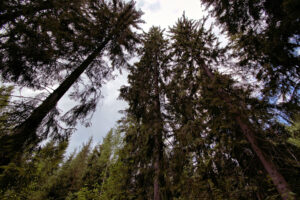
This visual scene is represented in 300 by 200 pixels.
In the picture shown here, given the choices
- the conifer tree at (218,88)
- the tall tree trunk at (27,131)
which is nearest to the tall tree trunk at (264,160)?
the conifer tree at (218,88)

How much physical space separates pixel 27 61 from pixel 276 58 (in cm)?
A: 749

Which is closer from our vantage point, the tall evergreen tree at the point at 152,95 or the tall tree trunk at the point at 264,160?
the tall tree trunk at the point at 264,160

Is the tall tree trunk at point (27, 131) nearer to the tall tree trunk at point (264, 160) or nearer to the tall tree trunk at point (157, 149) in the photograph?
the tall tree trunk at point (157, 149)

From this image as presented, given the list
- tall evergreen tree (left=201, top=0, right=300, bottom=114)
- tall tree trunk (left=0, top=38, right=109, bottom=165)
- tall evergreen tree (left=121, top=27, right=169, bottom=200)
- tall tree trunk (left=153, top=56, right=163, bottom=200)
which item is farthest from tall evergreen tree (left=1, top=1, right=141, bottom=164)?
tall evergreen tree (left=201, top=0, right=300, bottom=114)

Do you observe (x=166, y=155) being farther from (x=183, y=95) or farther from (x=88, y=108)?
(x=88, y=108)

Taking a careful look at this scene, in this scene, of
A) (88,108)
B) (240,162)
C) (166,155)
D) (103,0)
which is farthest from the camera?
(103,0)

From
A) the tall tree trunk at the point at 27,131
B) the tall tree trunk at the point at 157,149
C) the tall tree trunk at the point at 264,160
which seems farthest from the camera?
the tall tree trunk at the point at 157,149

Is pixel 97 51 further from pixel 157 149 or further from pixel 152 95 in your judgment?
pixel 157 149

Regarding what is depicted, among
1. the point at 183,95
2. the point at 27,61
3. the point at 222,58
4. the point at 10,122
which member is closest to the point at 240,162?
the point at 183,95

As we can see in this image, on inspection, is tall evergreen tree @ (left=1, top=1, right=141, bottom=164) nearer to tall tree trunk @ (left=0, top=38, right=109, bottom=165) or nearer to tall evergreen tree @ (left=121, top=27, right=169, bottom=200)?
tall tree trunk @ (left=0, top=38, right=109, bottom=165)

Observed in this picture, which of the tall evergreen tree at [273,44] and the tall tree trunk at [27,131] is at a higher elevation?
the tall evergreen tree at [273,44]

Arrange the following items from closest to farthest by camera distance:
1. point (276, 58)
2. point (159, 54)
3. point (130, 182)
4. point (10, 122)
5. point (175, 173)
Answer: point (10, 122)
point (276, 58)
point (175, 173)
point (130, 182)
point (159, 54)

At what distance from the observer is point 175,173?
377 centimetres

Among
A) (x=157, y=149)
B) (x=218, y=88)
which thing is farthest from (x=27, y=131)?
(x=218, y=88)
